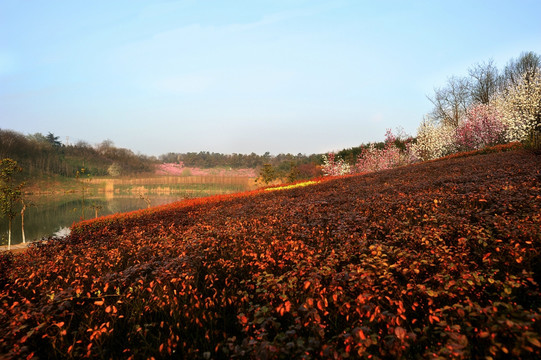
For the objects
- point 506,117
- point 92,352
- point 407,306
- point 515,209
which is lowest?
point 92,352

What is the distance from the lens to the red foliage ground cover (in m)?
2.41

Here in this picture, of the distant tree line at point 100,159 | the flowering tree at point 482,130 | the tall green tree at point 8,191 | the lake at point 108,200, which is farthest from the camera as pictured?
the distant tree line at point 100,159

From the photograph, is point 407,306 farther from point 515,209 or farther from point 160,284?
point 515,209

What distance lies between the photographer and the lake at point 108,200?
60.2 feet

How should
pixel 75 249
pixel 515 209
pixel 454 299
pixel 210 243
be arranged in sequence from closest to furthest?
pixel 454 299 < pixel 515 209 < pixel 210 243 < pixel 75 249

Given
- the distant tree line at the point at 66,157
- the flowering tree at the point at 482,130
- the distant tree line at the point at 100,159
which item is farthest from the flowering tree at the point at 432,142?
the distant tree line at the point at 66,157

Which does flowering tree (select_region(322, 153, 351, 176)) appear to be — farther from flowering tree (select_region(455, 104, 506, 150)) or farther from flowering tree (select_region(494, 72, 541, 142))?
flowering tree (select_region(494, 72, 541, 142))

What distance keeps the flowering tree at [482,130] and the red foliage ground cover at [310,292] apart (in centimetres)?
2196

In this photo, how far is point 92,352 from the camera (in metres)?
2.96

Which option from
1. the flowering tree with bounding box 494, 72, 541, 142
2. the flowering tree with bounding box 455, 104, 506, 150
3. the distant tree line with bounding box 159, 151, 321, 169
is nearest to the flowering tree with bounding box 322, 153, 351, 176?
the flowering tree with bounding box 455, 104, 506, 150

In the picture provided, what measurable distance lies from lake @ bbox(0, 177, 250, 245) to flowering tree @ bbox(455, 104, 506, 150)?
21.8 meters

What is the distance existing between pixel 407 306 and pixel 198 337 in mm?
2346

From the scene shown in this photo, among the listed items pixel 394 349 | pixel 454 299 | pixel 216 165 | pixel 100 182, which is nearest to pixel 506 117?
pixel 454 299

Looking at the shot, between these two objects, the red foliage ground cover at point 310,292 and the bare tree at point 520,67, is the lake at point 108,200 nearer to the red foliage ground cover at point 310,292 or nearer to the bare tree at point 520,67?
the red foliage ground cover at point 310,292
